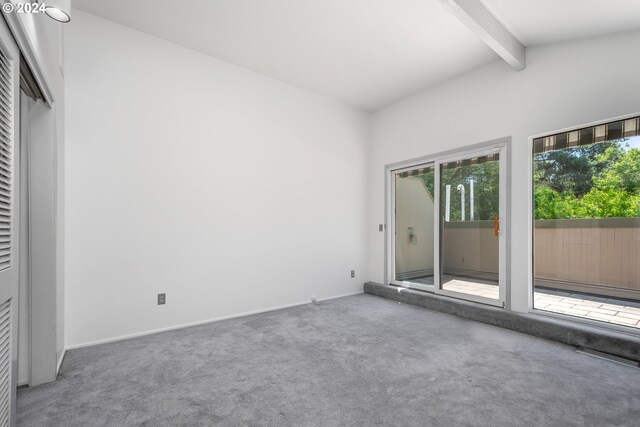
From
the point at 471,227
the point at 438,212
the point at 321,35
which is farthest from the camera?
the point at 438,212

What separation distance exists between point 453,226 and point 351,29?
270cm

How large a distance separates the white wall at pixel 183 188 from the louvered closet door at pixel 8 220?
1530 mm

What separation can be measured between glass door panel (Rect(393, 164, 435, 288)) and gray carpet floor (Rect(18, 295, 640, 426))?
137 centimetres

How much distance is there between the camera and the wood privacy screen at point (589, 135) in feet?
9.12

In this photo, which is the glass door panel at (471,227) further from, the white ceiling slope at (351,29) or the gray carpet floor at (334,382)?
the white ceiling slope at (351,29)

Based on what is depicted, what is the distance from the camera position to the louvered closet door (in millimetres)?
1306

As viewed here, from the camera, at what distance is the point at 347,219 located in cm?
490

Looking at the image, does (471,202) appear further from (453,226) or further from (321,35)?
(321,35)

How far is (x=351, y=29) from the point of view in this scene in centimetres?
306

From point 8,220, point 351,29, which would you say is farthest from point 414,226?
point 8,220

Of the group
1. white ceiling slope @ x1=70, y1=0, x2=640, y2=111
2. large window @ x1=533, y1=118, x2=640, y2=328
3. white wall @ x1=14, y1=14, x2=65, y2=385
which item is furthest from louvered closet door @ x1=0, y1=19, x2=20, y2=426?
large window @ x1=533, y1=118, x2=640, y2=328

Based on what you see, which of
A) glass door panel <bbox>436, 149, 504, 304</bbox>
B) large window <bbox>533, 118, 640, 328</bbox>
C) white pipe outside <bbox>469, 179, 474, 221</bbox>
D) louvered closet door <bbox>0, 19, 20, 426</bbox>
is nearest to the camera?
louvered closet door <bbox>0, 19, 20, 426</bbox>

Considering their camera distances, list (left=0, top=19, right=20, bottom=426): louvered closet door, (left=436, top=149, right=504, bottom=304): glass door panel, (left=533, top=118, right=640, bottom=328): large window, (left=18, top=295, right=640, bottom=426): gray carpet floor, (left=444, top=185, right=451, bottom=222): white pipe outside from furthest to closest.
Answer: (left=444, top=185, right=451, bottom=222): white pipe outside < (left=436, top=149, right=504, bottom=304): glass door panel < (left=533, top=118, right=640, bottom=328): large window < (left=18, top=295, right=640, bottom=426): gray carpet floor < (left=0, top=19, right=20, bottom=426): louvered closet door

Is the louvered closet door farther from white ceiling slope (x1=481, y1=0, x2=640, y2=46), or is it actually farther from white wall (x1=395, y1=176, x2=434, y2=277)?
white wall (x1=395, y1=176, x2=434, y2=277)
